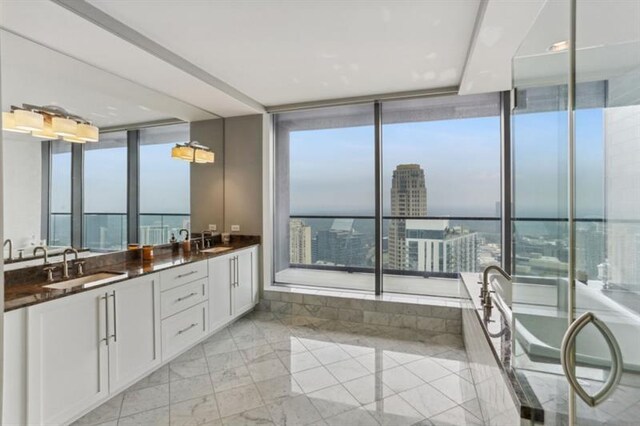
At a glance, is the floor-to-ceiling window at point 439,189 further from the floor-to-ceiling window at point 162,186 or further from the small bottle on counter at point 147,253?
the small bottle on counter at point 147,253

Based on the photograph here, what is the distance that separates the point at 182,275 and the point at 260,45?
2.11 metres

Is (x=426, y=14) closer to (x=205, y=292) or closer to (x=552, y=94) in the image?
(x=552, y=94)

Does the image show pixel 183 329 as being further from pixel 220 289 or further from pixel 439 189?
pixel 439 189

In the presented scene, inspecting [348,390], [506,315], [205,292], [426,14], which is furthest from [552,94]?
[205,292]

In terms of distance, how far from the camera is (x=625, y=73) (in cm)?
112

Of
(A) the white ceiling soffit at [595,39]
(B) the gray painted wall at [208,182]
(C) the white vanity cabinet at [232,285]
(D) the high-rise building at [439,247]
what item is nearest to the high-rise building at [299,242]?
(C) the white vanity cabinet at [232,285]

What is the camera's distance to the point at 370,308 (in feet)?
12.1

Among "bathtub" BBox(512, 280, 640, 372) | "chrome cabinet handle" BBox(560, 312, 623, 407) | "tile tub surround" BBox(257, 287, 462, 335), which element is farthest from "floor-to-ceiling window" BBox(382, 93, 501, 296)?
"chrome cabinet handle" BBox(560, 312, 623, 407)

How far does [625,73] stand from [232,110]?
12.2 feet

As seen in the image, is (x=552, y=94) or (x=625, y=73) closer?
(x=625, y=73)

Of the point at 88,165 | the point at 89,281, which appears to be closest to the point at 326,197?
the point at 88,165

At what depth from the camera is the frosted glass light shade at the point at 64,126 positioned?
2.31 meters

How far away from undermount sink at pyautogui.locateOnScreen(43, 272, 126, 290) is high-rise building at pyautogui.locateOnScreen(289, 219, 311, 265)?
2378 mm

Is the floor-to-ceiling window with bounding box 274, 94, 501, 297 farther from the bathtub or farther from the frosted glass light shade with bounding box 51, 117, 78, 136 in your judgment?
the frosted glass light shade with bounding box 51, 117, 78, 136
